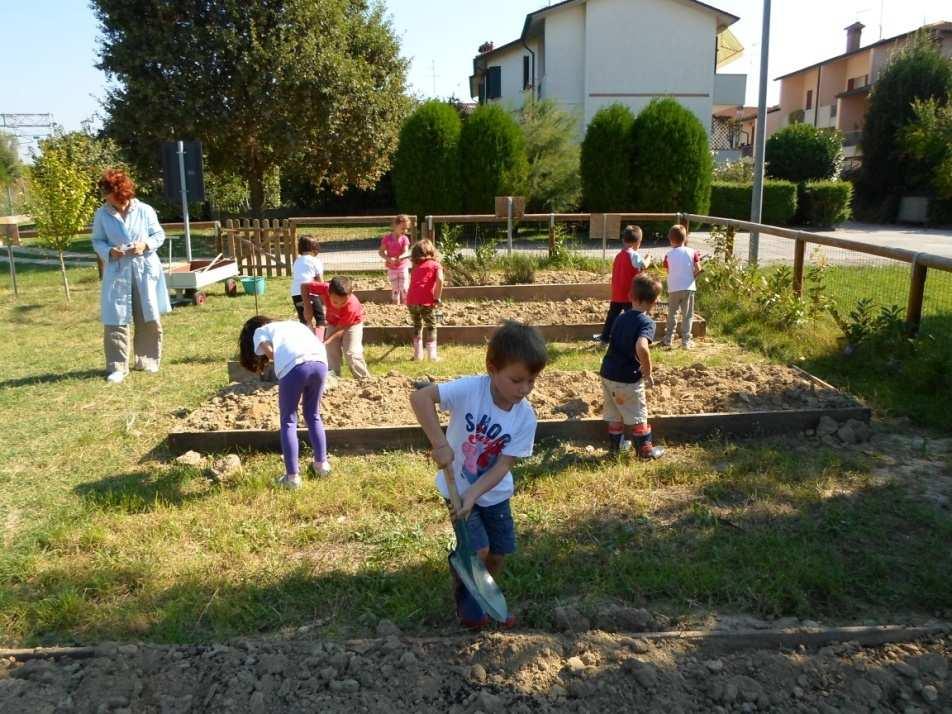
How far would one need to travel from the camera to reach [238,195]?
3438 centimetres

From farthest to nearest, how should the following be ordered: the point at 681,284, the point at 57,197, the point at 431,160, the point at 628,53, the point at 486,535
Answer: the point at 628,53, the point at 431,160, the point at 57,197, the point at 681,284, the point at 486,535

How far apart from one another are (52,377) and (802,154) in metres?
28.6

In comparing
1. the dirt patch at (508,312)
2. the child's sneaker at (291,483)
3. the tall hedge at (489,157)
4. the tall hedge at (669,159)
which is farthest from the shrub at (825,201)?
the child's sneaker at (291,483)

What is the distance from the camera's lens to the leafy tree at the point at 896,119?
97.8ft

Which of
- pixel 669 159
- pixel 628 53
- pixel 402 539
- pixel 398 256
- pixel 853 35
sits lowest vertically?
pixel 402 539

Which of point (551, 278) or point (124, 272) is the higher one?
point (124, 272)

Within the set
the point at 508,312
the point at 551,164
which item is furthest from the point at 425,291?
the point at 551,164

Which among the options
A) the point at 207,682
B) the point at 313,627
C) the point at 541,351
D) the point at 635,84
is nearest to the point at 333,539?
the point at 313,627

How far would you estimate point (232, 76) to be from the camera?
21.7m

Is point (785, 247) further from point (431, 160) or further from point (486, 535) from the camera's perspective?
point (486, 535)

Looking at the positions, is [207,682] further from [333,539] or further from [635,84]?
[635,84]

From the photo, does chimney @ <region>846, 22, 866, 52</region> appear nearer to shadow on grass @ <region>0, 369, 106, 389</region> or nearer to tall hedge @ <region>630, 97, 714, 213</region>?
tall hedge @ <region>630, 97, 714, 213</region>

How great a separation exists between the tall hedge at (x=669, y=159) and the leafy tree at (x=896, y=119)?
12142mm

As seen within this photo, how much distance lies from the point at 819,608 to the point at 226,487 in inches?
134
